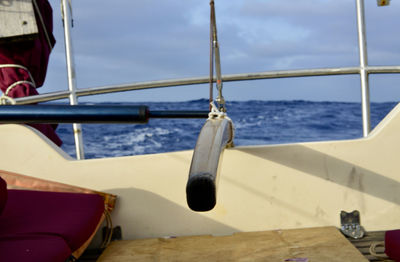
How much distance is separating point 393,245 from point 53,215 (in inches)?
34.1

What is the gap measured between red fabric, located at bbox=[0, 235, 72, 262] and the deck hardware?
85 cm

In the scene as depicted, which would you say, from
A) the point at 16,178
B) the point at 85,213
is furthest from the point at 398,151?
the point at 16,178

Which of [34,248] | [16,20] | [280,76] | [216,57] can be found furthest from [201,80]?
[34,248]

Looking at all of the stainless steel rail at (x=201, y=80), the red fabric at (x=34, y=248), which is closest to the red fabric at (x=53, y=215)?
the red fabric at (x=34, y=248)

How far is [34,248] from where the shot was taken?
3.07 ft

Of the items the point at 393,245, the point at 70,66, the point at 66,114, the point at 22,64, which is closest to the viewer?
the point at 66,114

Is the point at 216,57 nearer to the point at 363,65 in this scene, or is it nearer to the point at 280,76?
the point at 280,76

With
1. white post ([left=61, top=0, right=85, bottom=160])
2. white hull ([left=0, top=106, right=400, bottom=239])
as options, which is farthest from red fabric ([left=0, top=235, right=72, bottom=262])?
white post ([left=61, top=0, right=85, bottom=160])

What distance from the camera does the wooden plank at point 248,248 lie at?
119 centimetres

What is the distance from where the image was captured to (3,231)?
3.52 feet

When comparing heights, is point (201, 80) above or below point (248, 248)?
above

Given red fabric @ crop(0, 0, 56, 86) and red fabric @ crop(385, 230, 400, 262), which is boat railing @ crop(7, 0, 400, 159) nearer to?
red fabric @ crop(0, 0, 56, 86)

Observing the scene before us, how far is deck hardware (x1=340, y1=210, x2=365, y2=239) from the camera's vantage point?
1377 millimetres

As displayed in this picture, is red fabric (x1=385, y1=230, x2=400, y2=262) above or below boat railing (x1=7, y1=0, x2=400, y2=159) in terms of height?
below
